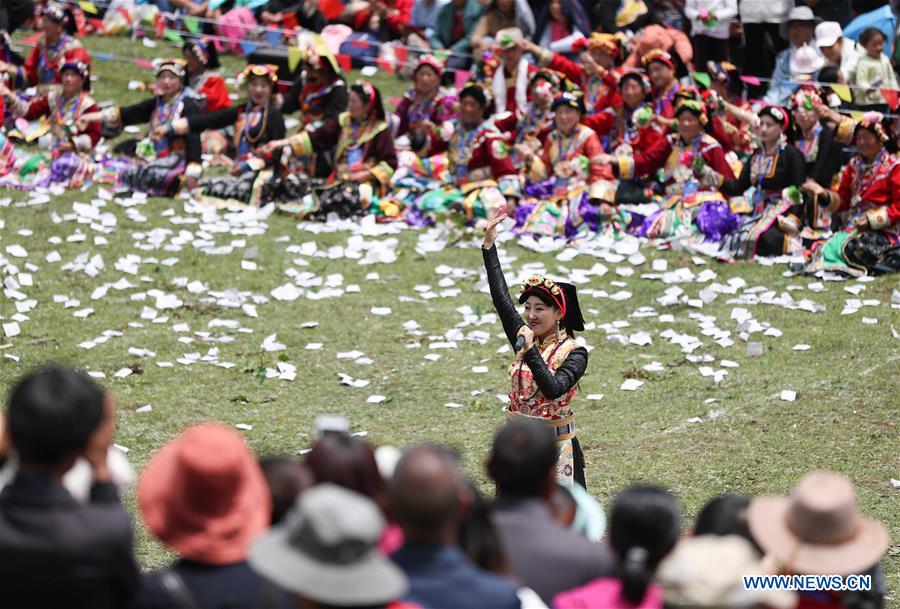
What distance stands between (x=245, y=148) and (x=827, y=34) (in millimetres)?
5918

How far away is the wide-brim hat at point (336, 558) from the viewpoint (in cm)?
357

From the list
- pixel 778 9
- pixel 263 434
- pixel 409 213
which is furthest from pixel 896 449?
pixel 778 9

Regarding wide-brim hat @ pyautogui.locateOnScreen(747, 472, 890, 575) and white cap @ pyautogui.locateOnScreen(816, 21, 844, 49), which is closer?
wide-brim hat @ pyautogui.locateOnScreen(747, 472, 890, 575)

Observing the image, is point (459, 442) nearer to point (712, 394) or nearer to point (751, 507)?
point (712, 394)

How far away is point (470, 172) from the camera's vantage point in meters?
13.8

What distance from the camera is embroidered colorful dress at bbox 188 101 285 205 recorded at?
13.9m

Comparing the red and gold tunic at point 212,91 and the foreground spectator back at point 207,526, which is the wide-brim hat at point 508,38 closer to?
the red and gold tunic at point 212,91

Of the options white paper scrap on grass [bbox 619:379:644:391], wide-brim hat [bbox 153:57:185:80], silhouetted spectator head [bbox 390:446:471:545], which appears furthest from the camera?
wide-brim hat [bbox 153:57:185:80]

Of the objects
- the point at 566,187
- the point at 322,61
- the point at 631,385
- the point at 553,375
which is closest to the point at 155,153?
the point at 322,61

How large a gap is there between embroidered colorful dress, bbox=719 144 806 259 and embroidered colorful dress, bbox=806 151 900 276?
0.39 meters

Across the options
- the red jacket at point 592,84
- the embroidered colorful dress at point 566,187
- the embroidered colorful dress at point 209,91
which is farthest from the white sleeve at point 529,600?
the embroidered colorful dress at point 209,91

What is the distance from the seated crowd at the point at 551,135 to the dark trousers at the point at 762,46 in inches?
1.3

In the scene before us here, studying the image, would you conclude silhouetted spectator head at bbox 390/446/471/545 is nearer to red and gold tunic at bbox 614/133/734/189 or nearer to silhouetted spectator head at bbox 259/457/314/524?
silhouetted spectator head at bbox 259/457/314/524

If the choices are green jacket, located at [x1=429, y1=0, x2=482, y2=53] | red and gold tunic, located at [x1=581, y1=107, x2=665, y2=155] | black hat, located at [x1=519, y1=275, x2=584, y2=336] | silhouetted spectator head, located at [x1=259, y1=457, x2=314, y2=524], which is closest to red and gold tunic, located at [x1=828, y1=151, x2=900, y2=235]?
red and gold tunic, located at [x1=581, y1=107, x2=665, y2=155]
